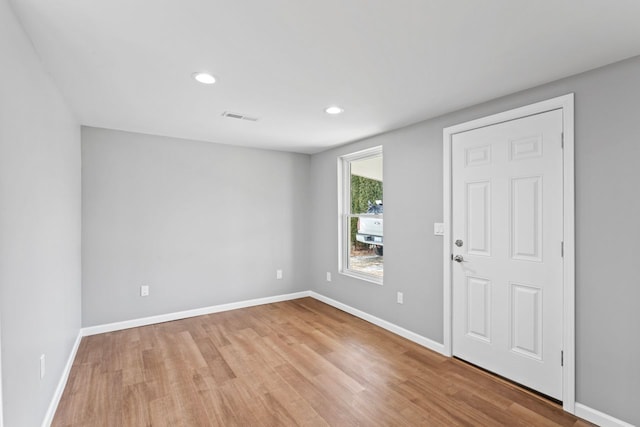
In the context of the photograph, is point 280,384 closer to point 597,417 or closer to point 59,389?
point 59,389

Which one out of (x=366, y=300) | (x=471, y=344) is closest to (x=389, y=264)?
(x=366, y=300)

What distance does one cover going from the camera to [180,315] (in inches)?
158

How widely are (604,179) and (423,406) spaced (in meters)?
1.92

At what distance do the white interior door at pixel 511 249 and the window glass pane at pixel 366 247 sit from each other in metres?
1.18

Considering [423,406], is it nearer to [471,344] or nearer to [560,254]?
[471,344]

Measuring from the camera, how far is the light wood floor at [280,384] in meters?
2.10

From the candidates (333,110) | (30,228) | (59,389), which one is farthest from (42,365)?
(333,110)

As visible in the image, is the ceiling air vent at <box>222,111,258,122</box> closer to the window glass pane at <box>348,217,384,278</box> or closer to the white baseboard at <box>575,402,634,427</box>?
the window glass pane at <box>348,217,384,278</box>

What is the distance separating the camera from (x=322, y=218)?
4.84 meters

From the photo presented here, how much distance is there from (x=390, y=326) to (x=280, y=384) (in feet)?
5.13

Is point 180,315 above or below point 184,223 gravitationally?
below

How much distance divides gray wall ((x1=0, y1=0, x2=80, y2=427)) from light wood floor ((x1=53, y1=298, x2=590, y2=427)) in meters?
0.42

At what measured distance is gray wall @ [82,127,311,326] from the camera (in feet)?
11.7

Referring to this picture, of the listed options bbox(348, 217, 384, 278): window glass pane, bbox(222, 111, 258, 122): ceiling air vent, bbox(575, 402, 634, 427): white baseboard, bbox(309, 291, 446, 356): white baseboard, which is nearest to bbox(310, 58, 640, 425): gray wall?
bbox(575, 402, 634, 427): white baseboard
